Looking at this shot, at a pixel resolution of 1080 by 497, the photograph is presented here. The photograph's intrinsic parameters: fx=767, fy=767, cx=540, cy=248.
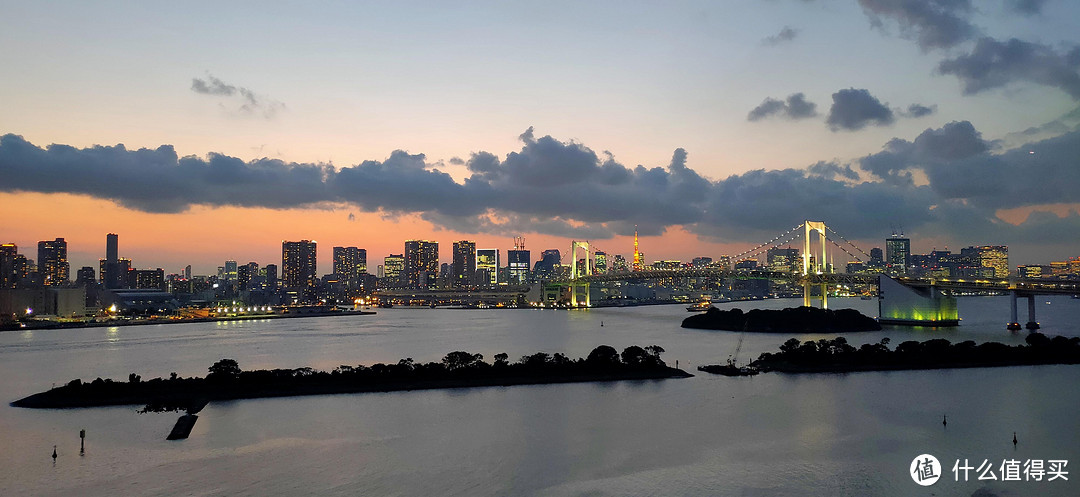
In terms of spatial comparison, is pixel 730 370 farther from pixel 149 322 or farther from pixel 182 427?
pixel 149 322

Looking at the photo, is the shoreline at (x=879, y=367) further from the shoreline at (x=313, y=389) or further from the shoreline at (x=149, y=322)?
the shoreline at (x=149, y=322)

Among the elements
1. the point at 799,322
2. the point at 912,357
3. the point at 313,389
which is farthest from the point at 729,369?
the point at 799,322

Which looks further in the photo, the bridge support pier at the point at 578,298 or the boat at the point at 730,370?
the bridge support pier at the point at 578,298

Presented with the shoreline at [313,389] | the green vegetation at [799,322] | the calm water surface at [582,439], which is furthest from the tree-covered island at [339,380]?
the green vegetation at [799,322]

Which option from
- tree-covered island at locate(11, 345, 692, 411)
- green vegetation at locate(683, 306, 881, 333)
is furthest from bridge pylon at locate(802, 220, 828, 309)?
tree-covered island at locate(11, 345, 692, 411)

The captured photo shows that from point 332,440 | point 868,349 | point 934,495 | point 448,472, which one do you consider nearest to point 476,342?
point 868,349

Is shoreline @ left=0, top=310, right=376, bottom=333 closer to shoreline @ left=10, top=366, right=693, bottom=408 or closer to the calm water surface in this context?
the calm water surface

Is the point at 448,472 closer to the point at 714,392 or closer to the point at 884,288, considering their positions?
the point at 714,392
